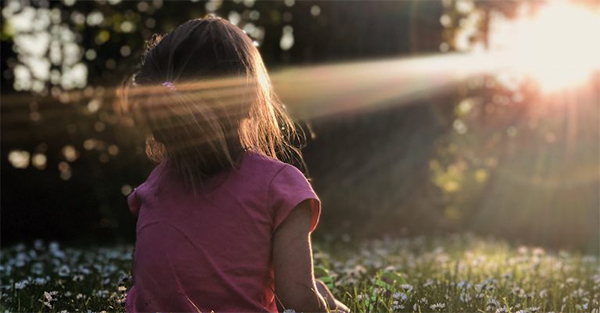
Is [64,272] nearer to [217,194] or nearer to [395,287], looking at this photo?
[395,287]

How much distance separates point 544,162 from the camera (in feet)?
54.6

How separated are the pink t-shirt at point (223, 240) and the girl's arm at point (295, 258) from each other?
42mm

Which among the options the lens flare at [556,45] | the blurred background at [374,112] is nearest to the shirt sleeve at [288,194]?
the blurred background at [374,112]

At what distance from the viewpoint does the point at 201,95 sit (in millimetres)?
2477

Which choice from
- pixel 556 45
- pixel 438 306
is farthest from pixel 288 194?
pixel 556 45

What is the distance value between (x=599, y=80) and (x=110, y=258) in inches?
559

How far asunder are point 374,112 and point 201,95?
443 inches

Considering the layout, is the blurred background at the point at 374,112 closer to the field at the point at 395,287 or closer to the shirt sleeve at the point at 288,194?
the field at the point at 395,287

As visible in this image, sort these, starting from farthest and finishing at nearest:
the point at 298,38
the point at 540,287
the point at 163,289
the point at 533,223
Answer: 1. the point at 533,223
2. the point at 298,38
3. the point at 540,287
4. the point at 163,289

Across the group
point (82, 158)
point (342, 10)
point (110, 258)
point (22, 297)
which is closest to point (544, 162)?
point (342, 10)

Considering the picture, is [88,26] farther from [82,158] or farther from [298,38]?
[298,38]

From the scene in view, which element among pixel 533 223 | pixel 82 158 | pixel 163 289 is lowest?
pixel 533 223

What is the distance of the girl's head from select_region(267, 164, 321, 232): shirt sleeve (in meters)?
0.18

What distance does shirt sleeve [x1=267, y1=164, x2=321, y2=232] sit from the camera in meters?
2.39
